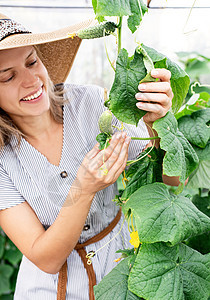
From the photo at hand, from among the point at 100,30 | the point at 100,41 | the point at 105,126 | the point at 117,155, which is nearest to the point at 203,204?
the point at 117,155

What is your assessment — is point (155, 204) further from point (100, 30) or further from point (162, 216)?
point (100, 30)

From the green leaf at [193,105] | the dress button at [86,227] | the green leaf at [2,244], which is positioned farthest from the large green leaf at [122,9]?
the green leaf at [2,244]

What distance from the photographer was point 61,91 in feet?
3.62

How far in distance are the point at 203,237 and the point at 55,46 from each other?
69cm

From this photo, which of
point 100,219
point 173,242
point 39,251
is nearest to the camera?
point 173,242

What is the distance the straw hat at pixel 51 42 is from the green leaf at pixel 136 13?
237 mm

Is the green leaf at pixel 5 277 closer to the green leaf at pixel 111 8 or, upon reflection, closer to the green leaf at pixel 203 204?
the green leaf at pixel 203 204

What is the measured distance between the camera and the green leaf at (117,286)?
2.18 feet

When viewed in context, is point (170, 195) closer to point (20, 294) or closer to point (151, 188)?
point (151, 188)

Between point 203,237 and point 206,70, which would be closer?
point 203,237

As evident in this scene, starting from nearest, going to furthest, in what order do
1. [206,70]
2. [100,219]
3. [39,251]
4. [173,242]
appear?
1. [173,242]
2. [39,251]
3. [100,219]
4. [206,70]

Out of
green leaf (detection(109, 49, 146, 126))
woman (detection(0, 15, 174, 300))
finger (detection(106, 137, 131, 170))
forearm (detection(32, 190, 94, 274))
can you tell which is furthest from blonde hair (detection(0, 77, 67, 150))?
green leaf (detection(109, 49, 146, 126))

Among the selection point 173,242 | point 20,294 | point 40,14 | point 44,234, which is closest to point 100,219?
point 44,234

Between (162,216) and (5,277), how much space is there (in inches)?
62.7
